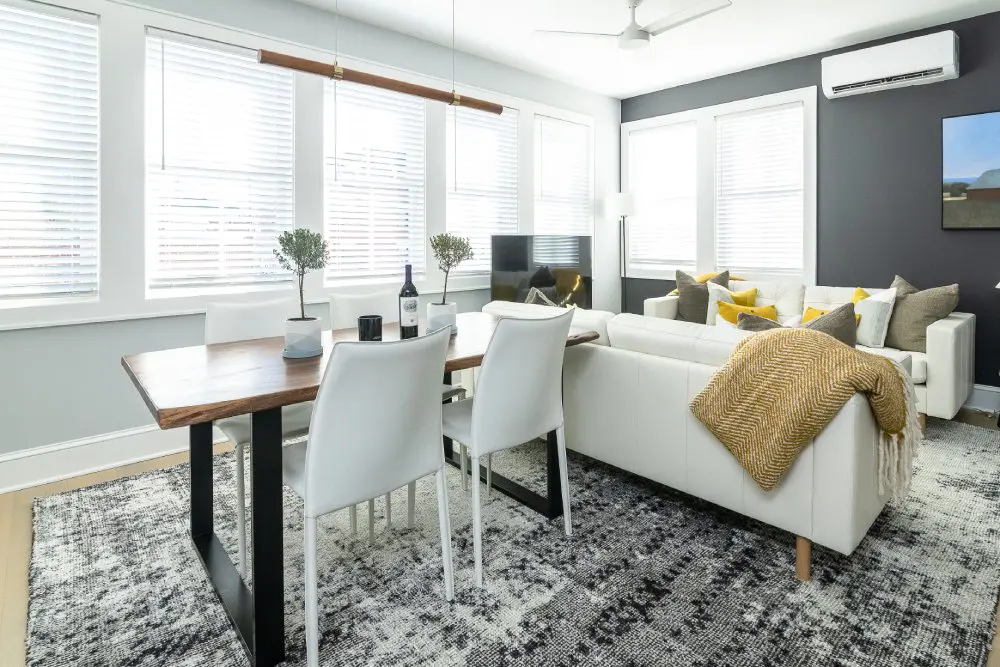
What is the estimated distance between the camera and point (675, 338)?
2393mm

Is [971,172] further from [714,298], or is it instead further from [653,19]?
Result: [653,19]

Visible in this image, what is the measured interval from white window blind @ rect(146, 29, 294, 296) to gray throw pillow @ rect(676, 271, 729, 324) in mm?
3216

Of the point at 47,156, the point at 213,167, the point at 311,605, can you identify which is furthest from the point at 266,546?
the point at 213,167

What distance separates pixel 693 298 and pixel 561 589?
351 cm

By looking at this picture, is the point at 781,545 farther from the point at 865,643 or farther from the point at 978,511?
the point at 978,511

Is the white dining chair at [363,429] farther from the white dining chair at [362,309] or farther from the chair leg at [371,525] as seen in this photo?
the white dining chair at [362,309]

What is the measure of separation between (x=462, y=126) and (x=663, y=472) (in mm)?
3403

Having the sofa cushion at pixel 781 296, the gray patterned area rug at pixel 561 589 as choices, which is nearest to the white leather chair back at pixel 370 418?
the gray patterned area rug at pixel 561 589

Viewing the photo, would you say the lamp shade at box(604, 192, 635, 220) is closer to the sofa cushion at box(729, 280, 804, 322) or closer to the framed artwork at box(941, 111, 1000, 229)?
the sofa cushion at box(729, 280, 804, 322)

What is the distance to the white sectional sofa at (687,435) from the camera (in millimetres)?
1940

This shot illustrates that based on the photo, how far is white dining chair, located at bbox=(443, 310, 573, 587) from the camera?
6.65ft

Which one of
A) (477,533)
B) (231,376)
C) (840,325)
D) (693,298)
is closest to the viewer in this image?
(231,376)

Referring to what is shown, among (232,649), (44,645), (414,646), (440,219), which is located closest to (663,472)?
(414,646)

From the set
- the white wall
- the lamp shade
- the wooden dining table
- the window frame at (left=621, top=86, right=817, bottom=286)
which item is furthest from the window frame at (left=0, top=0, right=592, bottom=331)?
the window frame at (left=621, top=86, right=817, bottom=286)
